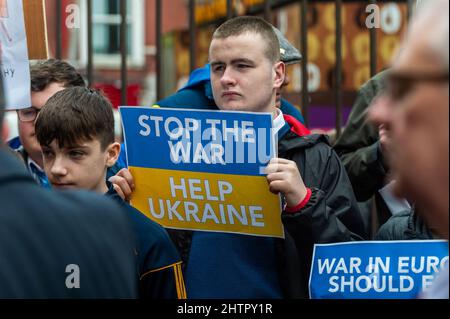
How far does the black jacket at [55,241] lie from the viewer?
178 centimetres

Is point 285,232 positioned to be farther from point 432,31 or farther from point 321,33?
point 321,33

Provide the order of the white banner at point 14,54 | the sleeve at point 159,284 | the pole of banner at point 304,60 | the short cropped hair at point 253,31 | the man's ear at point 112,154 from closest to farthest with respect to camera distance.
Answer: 1. the sleeve at point 159,284
2. the man's ear at point 112,154
3. the white banner at point 14,54
4. the short cropped hair at point 253,31
5. the pole of banner at point 304,60

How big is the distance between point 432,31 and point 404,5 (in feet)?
35.6

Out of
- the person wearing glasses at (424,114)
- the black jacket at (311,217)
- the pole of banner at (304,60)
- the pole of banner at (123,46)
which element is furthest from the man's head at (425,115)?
the pole of banner at (123,46)

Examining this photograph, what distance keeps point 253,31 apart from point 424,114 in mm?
2601

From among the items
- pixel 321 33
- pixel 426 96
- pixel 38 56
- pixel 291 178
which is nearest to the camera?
pixel 426 96

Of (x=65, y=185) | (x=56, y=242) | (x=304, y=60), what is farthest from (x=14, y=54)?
(x=56, y=242)

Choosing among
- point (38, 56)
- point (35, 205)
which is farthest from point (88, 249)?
point (38, 56)

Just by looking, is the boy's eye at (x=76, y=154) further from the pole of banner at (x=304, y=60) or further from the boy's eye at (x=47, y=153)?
the pole of banner at (x=304, y=60)

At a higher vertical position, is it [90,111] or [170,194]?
[90,111]

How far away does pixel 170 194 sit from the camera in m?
3.85

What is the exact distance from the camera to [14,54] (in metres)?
4.28

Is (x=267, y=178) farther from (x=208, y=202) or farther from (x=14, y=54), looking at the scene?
(x=14, y=54)
